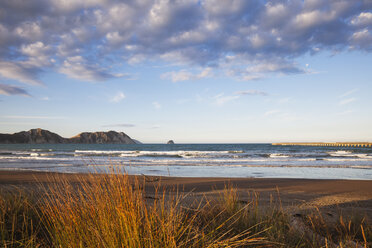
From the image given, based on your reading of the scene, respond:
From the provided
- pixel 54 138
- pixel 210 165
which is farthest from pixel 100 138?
pixel 210 165

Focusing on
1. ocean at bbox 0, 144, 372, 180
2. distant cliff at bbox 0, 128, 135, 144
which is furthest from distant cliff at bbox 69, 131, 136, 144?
ocean at bbox 0, 144, 372, 180

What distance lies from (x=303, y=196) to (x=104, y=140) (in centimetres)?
15339

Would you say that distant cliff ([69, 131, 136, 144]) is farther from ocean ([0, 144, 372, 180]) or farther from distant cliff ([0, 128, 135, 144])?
ocean ([0, 144, 372, 180])

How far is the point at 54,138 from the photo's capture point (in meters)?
144

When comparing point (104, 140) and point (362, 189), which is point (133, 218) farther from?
point (104, 140)

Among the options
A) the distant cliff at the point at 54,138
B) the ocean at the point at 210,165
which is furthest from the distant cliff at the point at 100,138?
the ocean at the point at 210,165

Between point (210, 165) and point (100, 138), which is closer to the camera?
point (210, 165)

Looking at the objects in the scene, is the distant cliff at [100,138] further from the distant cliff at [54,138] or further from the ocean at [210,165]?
the ocean at [210,165]

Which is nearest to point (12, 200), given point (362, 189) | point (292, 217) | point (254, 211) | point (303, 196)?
point (254, 211)

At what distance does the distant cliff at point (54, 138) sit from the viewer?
134m

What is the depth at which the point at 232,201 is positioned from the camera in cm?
429

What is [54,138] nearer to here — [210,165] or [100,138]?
[100,138]

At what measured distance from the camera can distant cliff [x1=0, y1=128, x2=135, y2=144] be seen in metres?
134

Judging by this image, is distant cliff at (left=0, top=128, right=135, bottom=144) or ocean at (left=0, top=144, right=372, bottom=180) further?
distant cliff at (left=0, top=128, right=135, bottom=144)
